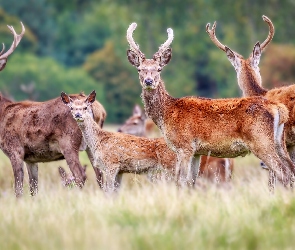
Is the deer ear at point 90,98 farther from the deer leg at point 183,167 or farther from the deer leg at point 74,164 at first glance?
the deer leg at point 183,167

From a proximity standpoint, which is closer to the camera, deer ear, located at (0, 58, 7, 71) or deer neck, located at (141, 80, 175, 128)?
deer neck, located at (141, 80, 175, 128)

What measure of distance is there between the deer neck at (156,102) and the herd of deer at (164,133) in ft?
0.04

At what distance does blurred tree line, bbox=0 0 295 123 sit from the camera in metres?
44.2

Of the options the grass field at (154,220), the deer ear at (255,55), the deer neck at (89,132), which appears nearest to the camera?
the grass field at (154,220)

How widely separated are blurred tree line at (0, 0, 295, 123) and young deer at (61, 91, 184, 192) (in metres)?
29.6

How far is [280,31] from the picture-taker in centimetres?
4656

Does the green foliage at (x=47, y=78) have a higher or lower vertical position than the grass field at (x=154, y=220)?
higher

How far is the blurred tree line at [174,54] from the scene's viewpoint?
145 ft

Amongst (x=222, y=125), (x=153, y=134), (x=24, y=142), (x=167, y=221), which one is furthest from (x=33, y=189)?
(x=153, y=134)

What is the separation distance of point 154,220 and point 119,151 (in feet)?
11.0

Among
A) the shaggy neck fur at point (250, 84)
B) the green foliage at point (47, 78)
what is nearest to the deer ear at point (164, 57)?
the shaggy neck fur at point (250, 84)

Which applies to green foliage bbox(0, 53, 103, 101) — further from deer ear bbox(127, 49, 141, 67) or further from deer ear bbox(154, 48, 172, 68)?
deer ear bbox(154, 48, 172, 68)

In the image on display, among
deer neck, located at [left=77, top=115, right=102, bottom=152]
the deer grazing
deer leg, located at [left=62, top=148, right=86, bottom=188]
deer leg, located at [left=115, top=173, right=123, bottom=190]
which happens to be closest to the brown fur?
the deer grazing

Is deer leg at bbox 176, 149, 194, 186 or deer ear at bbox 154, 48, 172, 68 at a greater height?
deer ear at bbox 154, 48, 172, 68
